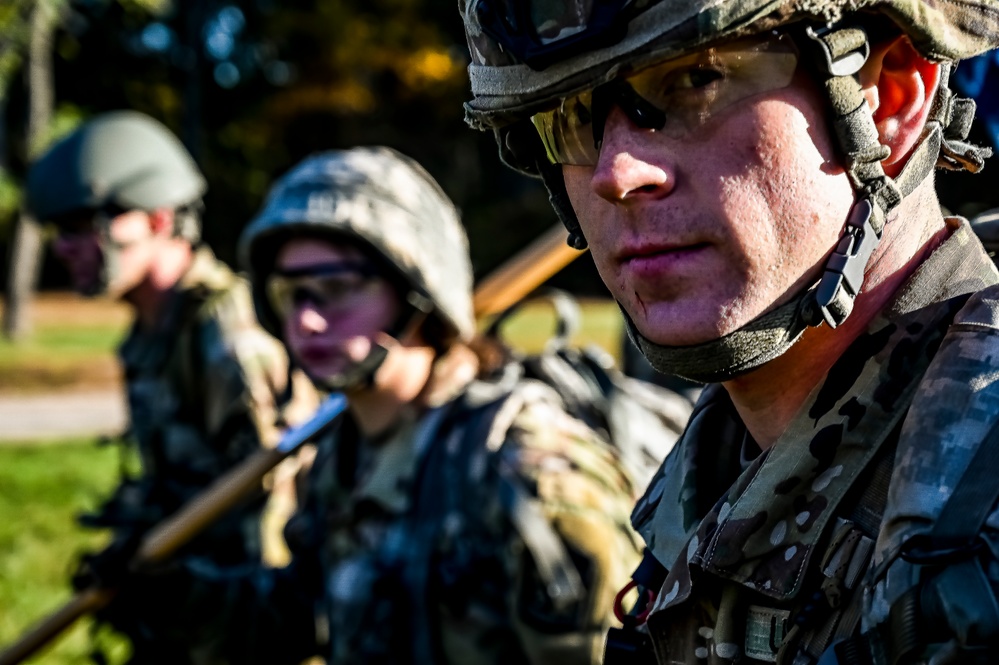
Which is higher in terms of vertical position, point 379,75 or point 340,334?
point 340,334

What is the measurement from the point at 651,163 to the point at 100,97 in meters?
26.8

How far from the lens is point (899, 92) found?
6.08 feet

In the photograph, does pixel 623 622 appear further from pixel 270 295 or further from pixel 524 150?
pixel 270 295

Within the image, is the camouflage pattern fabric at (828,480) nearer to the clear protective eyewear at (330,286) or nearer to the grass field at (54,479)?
the clear protective eyewear at (330,286)

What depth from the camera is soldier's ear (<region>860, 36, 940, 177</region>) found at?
71.7 inches

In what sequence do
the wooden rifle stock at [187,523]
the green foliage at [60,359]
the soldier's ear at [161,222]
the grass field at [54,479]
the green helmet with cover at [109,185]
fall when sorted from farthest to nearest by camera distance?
the green foliage at [60,359] → the grass field at [54,479] → the soldier's ear at [161,222] → the green helmet with cover at [109,185] → the wooden rifle stock at [187,523]

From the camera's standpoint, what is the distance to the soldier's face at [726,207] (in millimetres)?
1746

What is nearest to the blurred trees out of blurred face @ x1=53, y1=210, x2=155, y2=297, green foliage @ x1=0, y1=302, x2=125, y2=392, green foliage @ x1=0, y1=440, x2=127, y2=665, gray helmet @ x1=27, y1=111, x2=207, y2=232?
green foliage @ x1=0, y1=302, x2=125, y2=392

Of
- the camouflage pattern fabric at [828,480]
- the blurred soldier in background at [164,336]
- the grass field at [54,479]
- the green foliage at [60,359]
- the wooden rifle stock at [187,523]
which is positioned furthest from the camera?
the green foliage at [60,359]

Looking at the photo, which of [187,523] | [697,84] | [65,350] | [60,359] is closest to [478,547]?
[187,523]

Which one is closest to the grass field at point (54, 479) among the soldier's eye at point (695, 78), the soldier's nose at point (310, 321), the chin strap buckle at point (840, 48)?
the soldier's nose at point (310, 321)

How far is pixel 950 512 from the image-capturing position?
1486mm

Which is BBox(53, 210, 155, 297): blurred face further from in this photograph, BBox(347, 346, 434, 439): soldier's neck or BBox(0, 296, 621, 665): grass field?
BBox(347, 346, 434, 439): soldier's neck

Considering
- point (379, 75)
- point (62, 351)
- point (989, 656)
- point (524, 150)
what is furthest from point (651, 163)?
point (379, 75)
